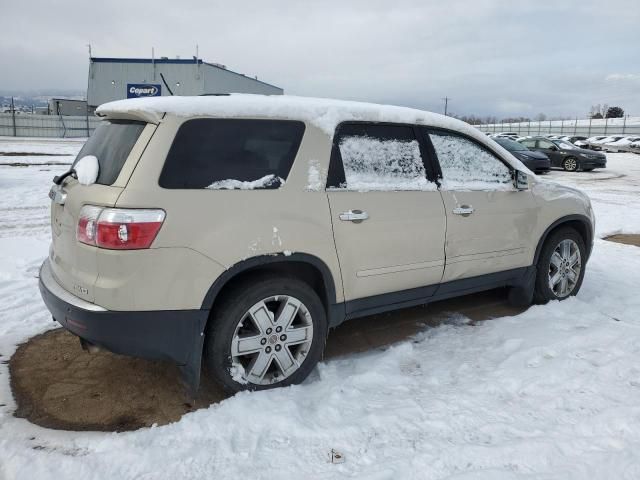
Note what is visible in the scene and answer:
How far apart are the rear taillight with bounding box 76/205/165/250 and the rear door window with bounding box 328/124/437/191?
3.89 ft

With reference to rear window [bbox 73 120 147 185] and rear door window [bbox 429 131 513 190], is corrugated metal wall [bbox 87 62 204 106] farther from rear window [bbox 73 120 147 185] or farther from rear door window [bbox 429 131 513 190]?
rear window [bbox 73 120 147 185]

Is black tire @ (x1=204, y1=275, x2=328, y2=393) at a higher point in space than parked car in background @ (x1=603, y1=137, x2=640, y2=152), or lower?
lower

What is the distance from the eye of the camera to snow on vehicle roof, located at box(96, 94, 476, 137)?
3033 millimetres

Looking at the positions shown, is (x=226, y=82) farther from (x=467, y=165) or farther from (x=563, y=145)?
(x=467, y=165)

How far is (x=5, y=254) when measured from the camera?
638cm

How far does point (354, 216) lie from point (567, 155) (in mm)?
21661

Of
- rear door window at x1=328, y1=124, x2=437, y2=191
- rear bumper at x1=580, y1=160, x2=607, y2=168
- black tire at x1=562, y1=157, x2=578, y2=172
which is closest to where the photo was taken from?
rear door window at x1=328, y1=124, x2=437, y2=191

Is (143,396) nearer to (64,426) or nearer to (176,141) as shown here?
(64,426)

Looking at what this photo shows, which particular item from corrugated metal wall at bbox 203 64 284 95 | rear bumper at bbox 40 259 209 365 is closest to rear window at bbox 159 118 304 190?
rear bumper at bbox 40 259 209 365

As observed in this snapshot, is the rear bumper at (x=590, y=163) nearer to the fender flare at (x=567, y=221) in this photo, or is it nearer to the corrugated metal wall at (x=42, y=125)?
the fender flare at (x=567, y=221)

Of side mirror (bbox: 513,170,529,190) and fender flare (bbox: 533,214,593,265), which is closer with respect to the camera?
side mirror (bbox: 513,170,529,190)

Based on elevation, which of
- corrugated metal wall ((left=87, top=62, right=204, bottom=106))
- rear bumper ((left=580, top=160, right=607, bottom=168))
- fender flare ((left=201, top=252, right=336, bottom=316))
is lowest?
fender flare ((left=201, top=252, right=336, bottom=316))

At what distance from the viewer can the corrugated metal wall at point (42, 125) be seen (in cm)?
4069

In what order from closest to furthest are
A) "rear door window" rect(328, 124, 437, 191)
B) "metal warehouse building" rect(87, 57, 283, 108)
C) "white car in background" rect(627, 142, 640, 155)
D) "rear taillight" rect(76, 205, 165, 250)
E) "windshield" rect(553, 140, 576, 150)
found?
1. "rear taillight" rect(76, 205, 165, 250)
2. "rear door window" rect(328, 124, 437, 191)
3. "windshield" rect(553, 140, 576, 150)
4. "white car in background" rect(627, 142, 640, 155)
5. "metal warehouse building" rect(87, 57, 283, 108)
